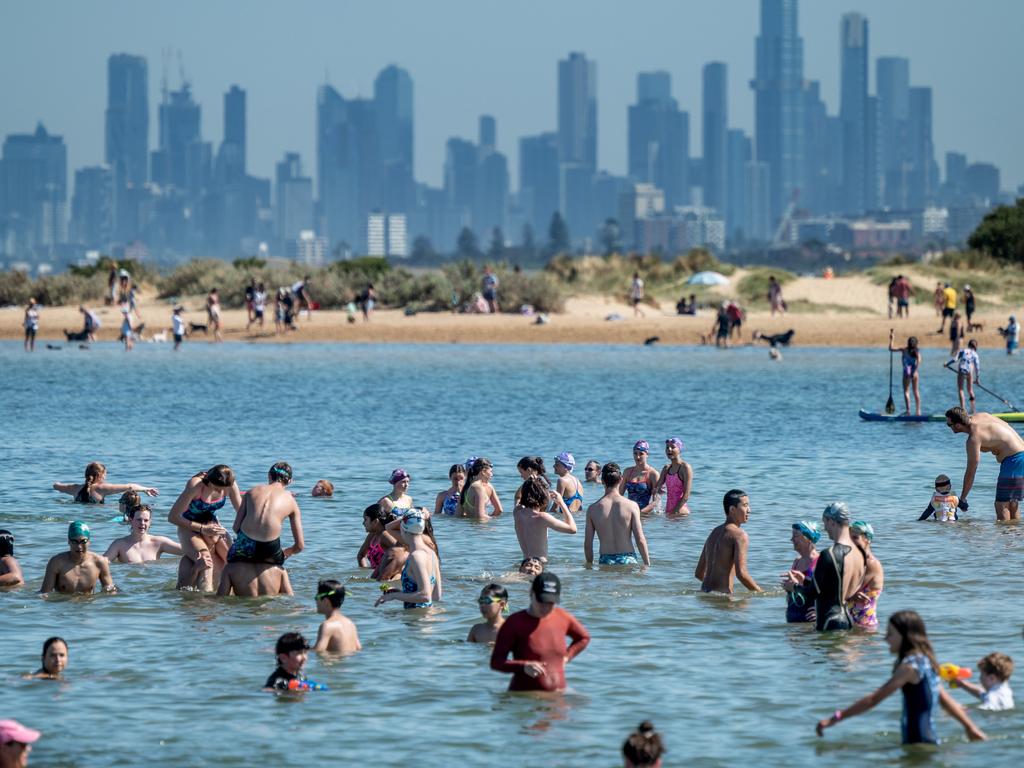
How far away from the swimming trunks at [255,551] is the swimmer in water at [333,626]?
1.61 metres

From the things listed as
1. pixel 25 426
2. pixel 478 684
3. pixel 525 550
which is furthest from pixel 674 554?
pixel 25 426

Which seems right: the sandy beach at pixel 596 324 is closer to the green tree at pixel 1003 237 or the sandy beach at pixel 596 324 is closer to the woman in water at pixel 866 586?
the green tree at pixel 1003 237

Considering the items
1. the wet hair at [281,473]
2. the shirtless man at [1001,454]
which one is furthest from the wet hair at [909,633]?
the shirtless man at [1001,454]

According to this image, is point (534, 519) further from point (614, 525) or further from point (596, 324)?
point (596, 324)

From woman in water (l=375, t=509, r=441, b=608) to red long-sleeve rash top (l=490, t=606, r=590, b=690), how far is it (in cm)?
286

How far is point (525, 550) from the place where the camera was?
1719 centimetres

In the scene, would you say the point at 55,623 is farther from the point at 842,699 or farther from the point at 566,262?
the point at 566,262

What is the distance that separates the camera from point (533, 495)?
667 inches

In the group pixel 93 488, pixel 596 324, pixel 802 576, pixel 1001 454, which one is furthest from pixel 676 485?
pixel 596 324

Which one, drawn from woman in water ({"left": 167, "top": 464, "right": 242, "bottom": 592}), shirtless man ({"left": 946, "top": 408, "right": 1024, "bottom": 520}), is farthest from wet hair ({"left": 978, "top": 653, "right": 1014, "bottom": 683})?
shirtless man ({"left": 946, "top": 408, "right": 1024, "bottom": 520})

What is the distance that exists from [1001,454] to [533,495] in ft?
20.6

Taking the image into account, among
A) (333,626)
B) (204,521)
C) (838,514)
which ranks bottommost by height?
(333,626)

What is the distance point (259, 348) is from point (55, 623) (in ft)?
148

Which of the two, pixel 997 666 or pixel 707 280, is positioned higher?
pixel 707 280
